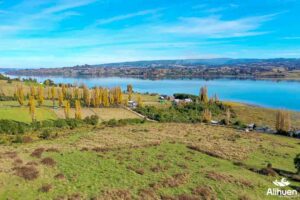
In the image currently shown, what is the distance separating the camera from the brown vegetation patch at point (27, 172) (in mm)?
21719

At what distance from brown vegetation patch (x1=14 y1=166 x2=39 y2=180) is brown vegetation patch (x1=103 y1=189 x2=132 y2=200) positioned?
6.23m

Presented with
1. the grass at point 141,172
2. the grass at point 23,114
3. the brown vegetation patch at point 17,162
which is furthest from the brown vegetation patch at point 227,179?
the grass at point 23,114

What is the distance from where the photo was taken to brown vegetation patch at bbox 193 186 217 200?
1933cm

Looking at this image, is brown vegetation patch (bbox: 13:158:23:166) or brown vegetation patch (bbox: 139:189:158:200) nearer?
brown vegetation patch (bbox: 139:189:158:200)

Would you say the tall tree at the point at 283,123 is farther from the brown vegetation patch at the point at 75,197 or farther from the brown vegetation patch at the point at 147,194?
the brown vegetation patch at the point at 75,197

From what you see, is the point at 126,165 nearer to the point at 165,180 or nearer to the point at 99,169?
the point at 99,169

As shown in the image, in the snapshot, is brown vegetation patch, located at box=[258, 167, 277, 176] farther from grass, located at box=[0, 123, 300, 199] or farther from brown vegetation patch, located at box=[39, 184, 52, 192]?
brown vegetation patch, located at box=[39, 184, 52, 192]

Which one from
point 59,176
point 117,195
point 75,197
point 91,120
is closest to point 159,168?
point 117,195

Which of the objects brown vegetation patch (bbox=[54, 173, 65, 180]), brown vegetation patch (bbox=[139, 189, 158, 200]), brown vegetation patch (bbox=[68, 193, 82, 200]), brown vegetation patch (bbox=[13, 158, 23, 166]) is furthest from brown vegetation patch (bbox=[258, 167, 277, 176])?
brown vegetation patch (bbox=[13, 158, 23, 166])

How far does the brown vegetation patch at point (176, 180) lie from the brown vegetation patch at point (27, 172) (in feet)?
31.1

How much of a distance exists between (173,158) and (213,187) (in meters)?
9.09

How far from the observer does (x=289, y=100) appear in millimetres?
127375

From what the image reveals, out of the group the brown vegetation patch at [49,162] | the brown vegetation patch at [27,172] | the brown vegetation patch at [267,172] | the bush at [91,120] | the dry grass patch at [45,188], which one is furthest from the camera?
the bush at [91,120]

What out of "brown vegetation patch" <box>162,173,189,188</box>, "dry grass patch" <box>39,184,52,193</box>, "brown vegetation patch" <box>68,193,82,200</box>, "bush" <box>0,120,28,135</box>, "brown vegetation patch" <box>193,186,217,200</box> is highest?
"dry grass patch" <box>39,184,52,193</box>
